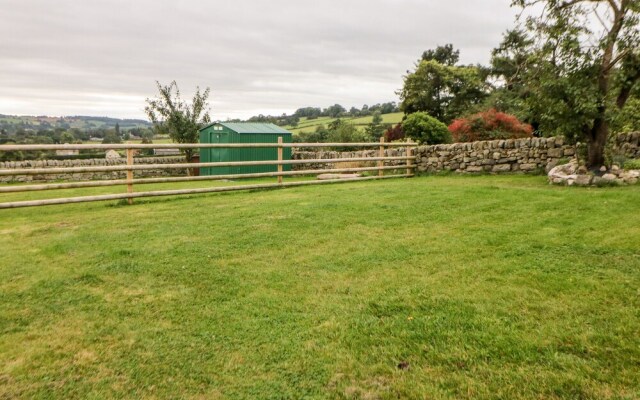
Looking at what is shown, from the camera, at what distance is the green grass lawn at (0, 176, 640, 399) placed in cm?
200

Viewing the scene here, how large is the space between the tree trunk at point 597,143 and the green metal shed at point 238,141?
9786 mm

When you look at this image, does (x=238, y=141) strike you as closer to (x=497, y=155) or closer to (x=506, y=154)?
(x=497, y=155)

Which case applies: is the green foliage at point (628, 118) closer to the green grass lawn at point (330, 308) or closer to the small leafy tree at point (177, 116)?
the green grass lawn at point (330, 308)

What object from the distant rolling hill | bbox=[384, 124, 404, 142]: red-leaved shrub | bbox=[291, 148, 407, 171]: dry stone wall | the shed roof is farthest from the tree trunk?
the distant rolling hill

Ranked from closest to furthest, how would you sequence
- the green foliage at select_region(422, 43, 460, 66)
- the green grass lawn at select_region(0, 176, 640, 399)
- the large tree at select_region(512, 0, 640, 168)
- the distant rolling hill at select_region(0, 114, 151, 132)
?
1. the green grass lawn at select_region(0, 176, 640, 399)
2. the large tree at select_region(512, 0, 640, 168)
3. the distant rolling hill at select_region(0, 114, 151, 132)
4. the green foliage at select_region(422, 43, 460, 66)

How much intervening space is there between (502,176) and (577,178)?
8.29ft

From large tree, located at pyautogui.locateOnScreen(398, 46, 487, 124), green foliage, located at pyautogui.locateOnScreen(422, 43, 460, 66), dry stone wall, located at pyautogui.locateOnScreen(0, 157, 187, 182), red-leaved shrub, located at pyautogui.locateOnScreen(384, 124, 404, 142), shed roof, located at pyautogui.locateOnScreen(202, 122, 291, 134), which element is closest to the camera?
dry stone wall, located at pyautogui.locateOnScreen(0, 157, 187, 182)

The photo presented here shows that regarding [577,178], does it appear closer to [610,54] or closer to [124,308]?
[610,54]

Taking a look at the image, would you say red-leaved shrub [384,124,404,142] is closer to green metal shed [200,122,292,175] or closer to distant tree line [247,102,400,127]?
green metal shed [200,122,292,175]

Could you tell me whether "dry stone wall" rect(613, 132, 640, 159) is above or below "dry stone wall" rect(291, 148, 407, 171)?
above

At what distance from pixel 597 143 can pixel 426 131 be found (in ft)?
27.0

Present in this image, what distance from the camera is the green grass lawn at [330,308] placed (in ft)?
6.56

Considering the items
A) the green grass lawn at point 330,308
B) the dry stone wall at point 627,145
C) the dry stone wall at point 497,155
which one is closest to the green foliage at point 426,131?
the dry stone wall at point 497,155

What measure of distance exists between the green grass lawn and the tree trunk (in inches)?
112
